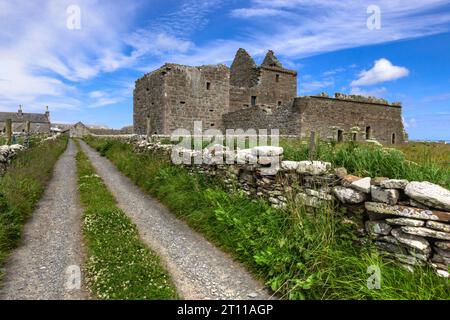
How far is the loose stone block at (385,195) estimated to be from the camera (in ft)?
14.2

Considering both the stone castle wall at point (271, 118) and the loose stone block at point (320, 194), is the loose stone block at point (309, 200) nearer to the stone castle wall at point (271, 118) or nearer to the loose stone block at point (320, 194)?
the loose stone block at point (320, 194)

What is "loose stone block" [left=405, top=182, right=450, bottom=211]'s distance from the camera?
3.85 meters

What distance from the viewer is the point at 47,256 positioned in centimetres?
575

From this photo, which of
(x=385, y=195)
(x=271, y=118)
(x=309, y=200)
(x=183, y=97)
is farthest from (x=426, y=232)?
(x=183, y=97)

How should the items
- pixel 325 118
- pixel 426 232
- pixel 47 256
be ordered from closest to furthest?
pixel 426 232, pixel 47 256, pixel 325 118

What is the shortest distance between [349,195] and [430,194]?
1.21 m

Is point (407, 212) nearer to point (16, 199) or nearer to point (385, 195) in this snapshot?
point (385, 195)

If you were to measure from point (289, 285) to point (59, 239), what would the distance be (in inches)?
211

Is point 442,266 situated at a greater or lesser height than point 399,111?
lesser

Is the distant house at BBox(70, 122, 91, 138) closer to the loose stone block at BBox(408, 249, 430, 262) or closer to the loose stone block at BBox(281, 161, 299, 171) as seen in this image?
the loose stone block at BBox(281, 161, 299, 171)

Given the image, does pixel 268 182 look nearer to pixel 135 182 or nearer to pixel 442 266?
pixel 442 266
